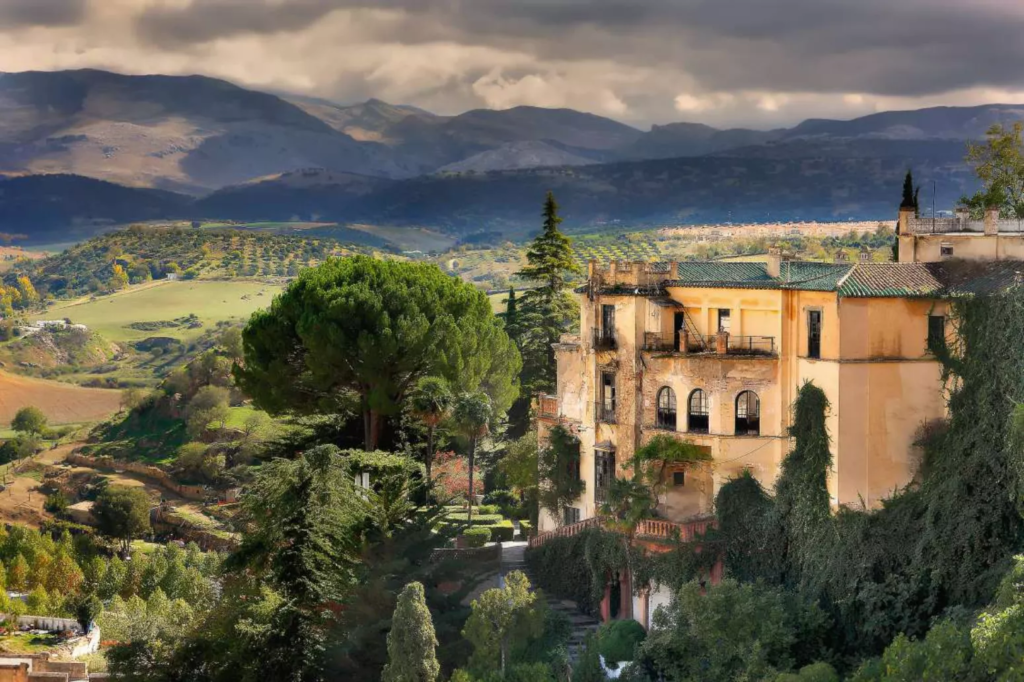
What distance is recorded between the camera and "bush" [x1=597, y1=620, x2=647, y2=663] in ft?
133

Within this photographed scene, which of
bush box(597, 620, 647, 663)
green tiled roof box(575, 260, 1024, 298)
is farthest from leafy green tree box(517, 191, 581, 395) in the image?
bush box(597, 620, 647, 663)

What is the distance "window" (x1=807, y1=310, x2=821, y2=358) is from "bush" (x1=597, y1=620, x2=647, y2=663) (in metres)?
8.93

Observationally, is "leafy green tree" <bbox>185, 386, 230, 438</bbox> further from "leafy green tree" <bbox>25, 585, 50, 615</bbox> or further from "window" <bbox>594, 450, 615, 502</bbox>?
"window" <bbox>594, 450, 615, 502</bbox>

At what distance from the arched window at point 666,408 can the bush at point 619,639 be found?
23.1ft

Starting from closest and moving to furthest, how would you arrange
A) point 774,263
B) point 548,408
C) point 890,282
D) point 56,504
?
point 890,282 → point 774,263 → point 548,408 → point 56,504

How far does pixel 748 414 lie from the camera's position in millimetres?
45031

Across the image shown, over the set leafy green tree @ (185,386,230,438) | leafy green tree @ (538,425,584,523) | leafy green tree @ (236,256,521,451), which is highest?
leafy green tree @ (236,256,521,451)

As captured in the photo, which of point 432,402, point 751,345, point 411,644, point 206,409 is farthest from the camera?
point 206,409

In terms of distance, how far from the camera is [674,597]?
4281cm

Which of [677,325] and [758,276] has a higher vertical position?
[758,276]

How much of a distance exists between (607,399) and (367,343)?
11.3m

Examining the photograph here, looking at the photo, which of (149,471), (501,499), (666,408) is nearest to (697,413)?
(666,408)

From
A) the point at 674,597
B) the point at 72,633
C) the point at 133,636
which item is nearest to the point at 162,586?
the point at 72,633

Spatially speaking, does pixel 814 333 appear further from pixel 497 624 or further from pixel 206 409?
pixel 206 409
